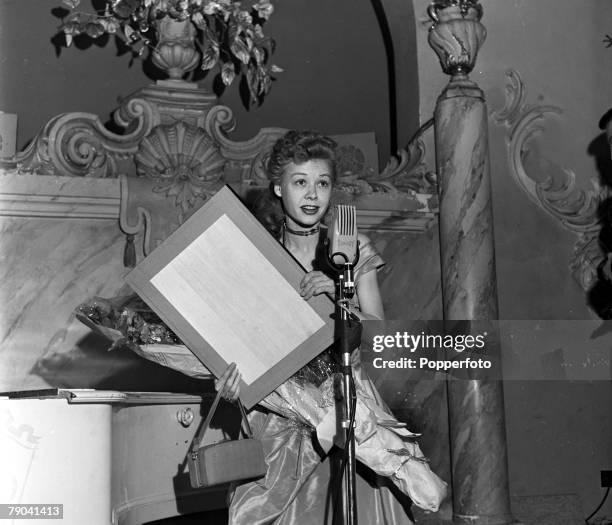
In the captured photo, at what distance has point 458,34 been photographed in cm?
488

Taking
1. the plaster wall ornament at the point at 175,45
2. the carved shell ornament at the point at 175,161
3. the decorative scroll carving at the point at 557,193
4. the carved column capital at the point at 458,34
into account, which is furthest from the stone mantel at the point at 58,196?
the decorative scroll carving at the point at 557,193

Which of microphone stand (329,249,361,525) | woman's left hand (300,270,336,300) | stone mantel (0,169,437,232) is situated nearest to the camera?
microphone stand (329,249,361,525)

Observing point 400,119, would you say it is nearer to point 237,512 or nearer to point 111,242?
point 111,242

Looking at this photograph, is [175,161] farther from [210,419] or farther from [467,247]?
[210,419]

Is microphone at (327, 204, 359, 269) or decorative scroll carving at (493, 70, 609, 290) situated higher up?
decorative scroll carving at (493, 70, 609, 290)

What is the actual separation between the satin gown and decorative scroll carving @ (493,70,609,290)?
100 inches

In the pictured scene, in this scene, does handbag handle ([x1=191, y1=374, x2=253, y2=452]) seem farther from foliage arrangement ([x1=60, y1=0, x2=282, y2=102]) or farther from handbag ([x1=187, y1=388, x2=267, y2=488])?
foliage arrangement ([x1=60, y1=0, x2=282, y2=102])

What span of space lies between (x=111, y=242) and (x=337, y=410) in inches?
74.5

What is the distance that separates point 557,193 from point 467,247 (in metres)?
0.92

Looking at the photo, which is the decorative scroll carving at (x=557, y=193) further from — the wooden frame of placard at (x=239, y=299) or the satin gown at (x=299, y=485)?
the wooden frame of placard at (x=239, y=299)

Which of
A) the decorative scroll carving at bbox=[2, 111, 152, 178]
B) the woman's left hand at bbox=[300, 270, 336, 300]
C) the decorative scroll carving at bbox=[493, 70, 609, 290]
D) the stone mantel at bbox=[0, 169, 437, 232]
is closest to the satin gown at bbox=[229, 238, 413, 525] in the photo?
the woman's left hand at bbox=[300, 270, 336, 300]

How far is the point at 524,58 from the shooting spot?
5453 mm

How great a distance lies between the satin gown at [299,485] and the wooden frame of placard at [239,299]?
0.23 metres

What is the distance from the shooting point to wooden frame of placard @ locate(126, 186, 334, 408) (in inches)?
113
